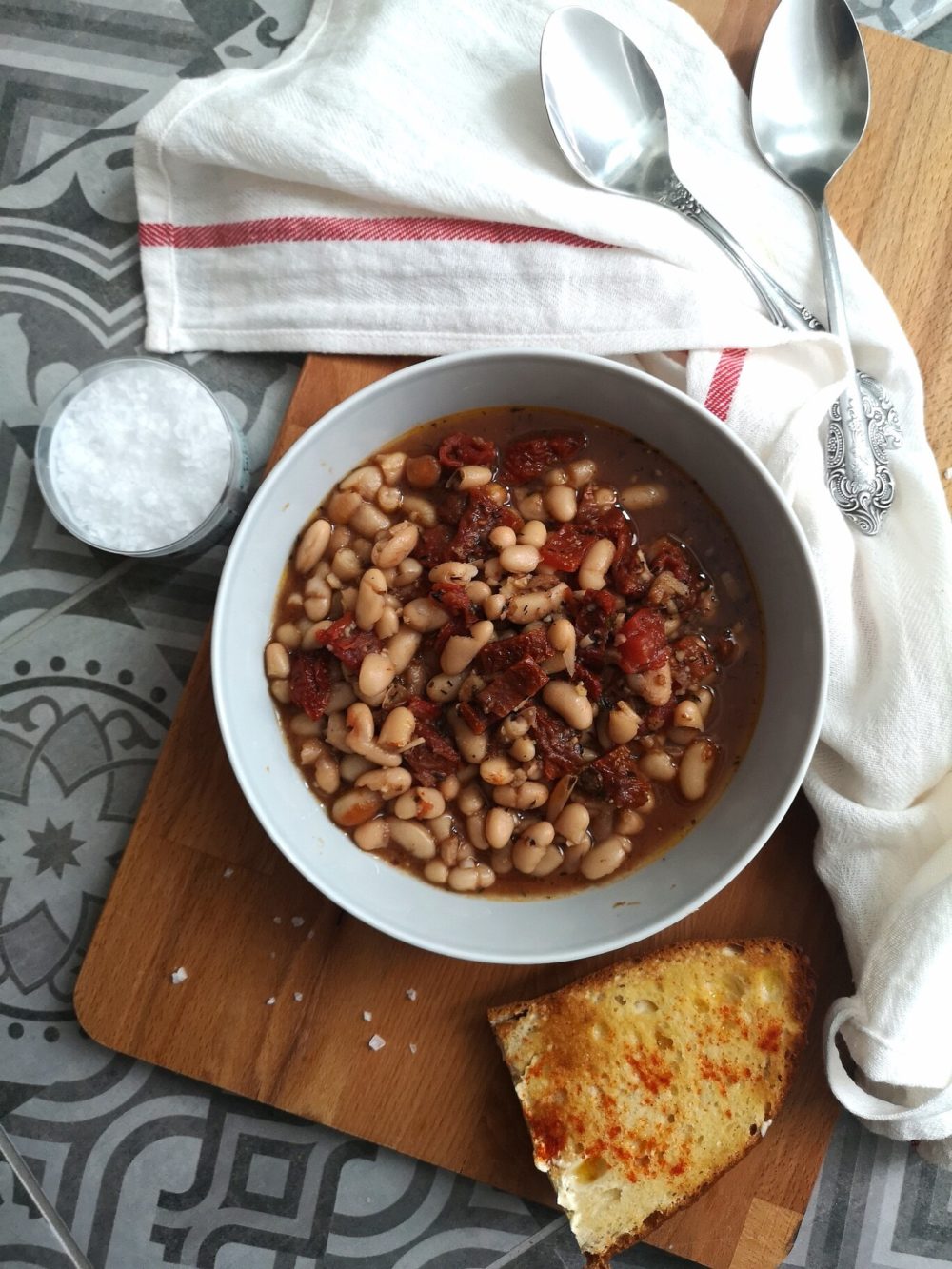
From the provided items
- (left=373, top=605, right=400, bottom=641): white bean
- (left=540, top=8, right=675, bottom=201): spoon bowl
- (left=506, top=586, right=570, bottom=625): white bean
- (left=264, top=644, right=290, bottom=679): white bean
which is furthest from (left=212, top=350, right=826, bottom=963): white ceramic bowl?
(left=540, top=8, right=675, bottom=201): spoon bowl

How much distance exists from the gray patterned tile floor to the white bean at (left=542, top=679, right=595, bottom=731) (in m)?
0.81

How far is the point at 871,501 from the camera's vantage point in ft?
5.79

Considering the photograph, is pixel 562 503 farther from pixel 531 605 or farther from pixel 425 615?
pixel 425 615

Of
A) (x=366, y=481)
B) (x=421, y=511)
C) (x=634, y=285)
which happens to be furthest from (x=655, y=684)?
(x=634, y=285)

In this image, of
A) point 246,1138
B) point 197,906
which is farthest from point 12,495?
point 246,1138

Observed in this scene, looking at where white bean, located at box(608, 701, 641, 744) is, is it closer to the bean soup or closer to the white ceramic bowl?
the bean soup

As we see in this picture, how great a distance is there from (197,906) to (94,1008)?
30 cm

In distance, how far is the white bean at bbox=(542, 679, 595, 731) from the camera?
1.63m

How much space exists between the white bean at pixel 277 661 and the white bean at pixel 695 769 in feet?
2.47

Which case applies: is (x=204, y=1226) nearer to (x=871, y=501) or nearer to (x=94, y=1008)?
(x=94, y=1008)

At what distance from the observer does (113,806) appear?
77.4 inches

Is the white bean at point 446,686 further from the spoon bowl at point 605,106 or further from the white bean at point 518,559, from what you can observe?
the spoon bowl at point 605,106

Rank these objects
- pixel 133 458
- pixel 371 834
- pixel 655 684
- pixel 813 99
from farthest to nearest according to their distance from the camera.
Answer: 1. pixel 133 458
2. pixel 813 99
3. pixel 371 834
4. pixel 655 684

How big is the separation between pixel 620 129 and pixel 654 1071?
5.99ft
